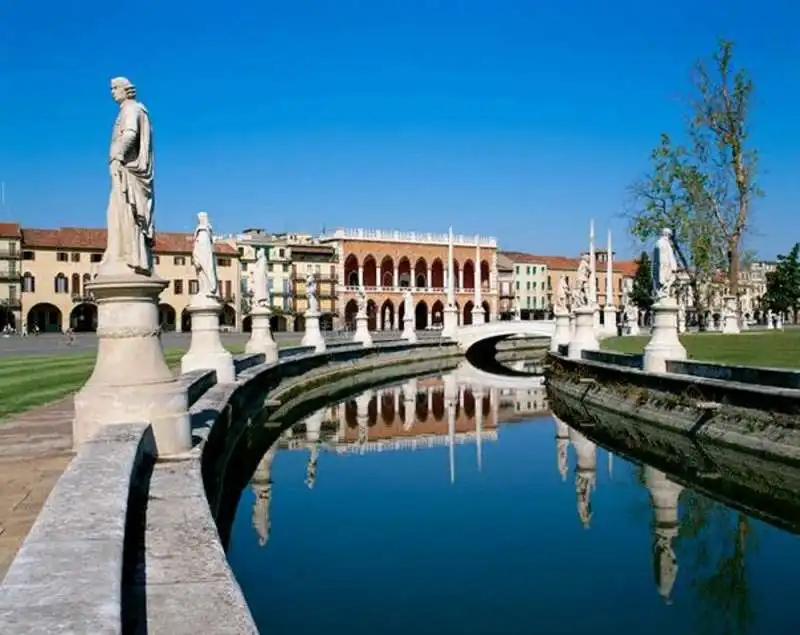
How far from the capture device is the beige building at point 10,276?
7431 centimetres

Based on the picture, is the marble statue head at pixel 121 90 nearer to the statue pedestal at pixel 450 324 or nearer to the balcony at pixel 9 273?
the statue pedestal at pixel 450 324

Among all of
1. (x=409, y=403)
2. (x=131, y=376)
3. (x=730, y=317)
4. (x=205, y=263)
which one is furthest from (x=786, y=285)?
(x=131, y=376)

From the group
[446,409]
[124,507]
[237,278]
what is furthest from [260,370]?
[237,278]

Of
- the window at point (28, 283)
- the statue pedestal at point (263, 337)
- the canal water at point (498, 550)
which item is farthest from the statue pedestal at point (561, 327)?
the window at point (28, 283)

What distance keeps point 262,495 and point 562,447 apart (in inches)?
283

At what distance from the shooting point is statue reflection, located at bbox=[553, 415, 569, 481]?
587 inches

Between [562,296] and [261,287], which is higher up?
[261,287]

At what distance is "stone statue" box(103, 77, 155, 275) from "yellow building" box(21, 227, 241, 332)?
222 ft

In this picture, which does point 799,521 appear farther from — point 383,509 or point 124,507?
point 124,507

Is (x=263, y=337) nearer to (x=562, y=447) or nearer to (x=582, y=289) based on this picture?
(x=562, y=447)

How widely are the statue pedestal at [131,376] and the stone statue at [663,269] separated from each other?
1468 centimetres

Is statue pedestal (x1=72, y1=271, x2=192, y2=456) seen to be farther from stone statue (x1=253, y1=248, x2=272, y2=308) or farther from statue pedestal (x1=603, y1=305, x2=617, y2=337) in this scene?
statue pedestal (x1=603, y1=305, x2=617, y2=337)

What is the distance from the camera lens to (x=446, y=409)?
25.7 metres

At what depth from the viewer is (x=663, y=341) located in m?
19.6
